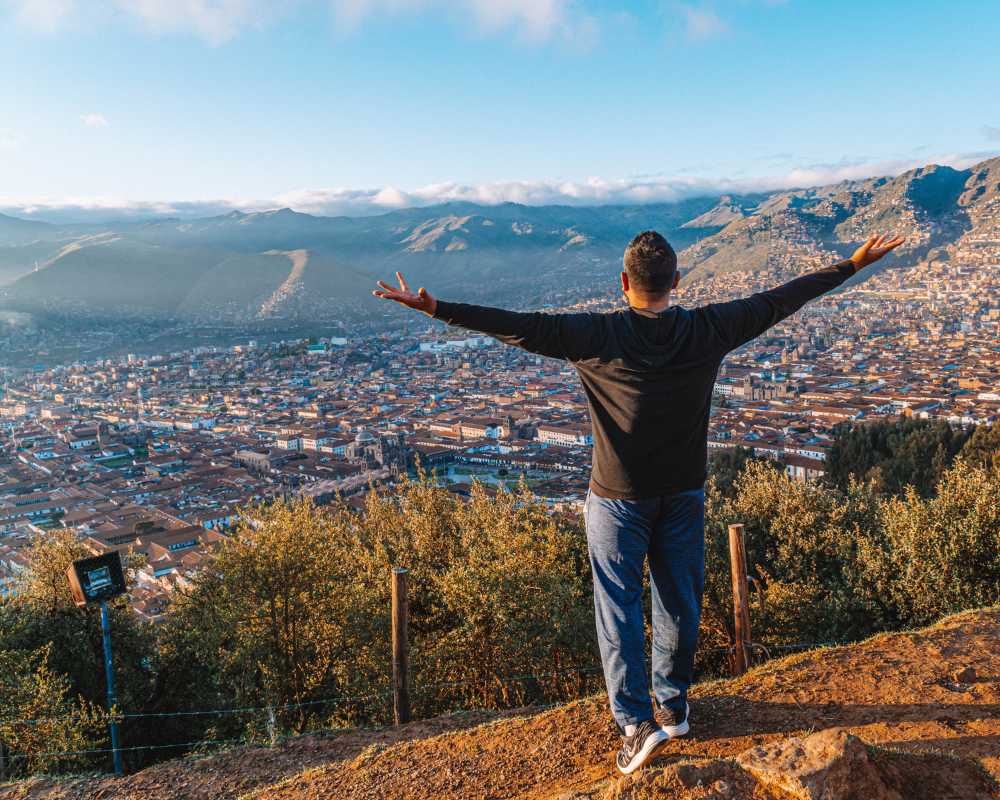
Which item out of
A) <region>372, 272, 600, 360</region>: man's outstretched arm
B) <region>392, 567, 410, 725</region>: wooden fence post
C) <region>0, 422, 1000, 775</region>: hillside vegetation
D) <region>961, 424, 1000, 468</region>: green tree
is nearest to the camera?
<region>372, 272, 600, 360</region>: man's outstretched arm

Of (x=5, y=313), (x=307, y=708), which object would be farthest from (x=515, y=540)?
(x=5, y=313)

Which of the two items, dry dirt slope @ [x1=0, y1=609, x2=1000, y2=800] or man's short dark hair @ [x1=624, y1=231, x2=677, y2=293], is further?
man's short dark hair @ [x1=624, y1=231, x2=677, y2=293]

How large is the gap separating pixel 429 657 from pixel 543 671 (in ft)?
3.94

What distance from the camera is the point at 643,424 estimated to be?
263cm

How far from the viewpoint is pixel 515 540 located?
352 inches

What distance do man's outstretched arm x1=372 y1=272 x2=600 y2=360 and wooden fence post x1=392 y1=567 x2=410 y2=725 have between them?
291 cm

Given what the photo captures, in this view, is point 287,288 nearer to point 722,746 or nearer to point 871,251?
point 871,251

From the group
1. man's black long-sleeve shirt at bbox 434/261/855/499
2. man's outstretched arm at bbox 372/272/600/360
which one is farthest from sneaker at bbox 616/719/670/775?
man's outstretched arm at bbox 372/272/600/360

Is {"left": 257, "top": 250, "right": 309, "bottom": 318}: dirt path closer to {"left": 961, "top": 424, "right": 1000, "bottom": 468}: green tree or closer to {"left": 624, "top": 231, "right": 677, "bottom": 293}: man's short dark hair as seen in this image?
{"left": 961, "top": 424, "right": 1000, "bottom": 468}: green tree

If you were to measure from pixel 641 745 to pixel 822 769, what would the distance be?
2.33 ft

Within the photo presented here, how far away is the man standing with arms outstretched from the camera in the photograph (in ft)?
8.57

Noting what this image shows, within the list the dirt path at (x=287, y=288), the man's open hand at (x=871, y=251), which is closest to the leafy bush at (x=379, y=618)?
the man's open hand at (x=871, y=251)

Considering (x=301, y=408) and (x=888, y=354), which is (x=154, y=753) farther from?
(x=888, y=354)

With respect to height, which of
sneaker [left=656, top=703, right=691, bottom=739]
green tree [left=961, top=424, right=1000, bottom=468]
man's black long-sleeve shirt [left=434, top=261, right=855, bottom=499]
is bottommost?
green tree [left=961, top=424, right=1000, bottom=468]
